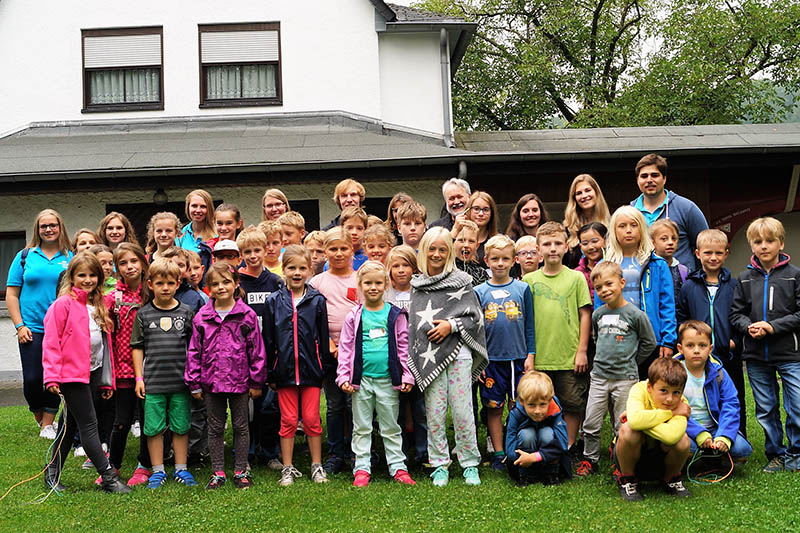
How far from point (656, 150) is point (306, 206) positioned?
529 cm

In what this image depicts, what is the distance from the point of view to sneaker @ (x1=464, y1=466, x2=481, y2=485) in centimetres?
515

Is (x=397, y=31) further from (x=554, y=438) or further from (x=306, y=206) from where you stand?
(x=554, y=438)

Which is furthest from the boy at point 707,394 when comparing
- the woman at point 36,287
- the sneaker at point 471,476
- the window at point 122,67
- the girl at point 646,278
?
the window at point 122,67

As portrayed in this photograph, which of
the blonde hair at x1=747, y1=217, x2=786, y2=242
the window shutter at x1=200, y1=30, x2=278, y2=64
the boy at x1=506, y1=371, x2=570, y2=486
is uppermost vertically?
the window shutter at x1=200, y1=30, x2=278, y2=64

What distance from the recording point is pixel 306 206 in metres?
12.0

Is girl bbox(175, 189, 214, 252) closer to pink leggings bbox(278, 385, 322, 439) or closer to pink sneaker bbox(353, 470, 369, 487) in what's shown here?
pink leggings bbox(278, 385, 322, 439)

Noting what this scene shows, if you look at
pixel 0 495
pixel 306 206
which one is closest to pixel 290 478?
pixel 0 495

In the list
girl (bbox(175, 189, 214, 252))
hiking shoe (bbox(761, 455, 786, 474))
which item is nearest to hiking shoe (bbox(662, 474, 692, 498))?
hiking shoe (bbox(761, 455, 786, 474))

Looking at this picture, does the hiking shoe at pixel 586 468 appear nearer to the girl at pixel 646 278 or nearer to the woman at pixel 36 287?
the girl at pixel 646 278

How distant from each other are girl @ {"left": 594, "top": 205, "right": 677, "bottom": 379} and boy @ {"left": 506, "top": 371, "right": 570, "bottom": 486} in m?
0.92

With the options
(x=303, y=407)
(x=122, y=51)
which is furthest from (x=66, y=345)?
(x=122, y=51)

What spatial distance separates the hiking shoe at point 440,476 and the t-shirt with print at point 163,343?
1866mm

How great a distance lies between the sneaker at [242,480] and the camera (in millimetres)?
5230

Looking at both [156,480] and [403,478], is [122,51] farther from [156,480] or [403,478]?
[403,478]
